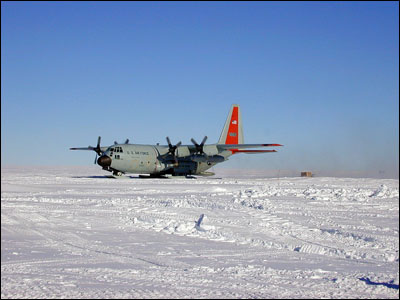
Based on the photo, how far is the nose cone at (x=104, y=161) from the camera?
37.9 meters

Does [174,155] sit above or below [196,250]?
above

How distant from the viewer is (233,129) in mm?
49312

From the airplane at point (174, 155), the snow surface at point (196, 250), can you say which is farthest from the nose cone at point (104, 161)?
the snow surface at point (196, 250)

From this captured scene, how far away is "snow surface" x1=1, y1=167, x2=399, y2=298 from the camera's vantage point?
751 centimetres

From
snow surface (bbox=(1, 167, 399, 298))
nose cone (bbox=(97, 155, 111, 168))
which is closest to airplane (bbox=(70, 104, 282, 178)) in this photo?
nose cone (bbox=(97, 155, 111, 168))

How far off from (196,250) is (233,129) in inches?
1534

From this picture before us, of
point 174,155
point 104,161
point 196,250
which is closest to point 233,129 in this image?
point 174,155

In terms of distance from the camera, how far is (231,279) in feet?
26.8

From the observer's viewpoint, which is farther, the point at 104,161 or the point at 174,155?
the point at 174,155

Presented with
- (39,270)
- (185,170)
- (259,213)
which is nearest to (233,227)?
(259,213)

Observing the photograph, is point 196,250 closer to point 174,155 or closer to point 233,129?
point 174,155

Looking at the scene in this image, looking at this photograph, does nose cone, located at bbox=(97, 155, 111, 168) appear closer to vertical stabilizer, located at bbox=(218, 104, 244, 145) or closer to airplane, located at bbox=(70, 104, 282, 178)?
airplane, located at bbox=(70, 104, 282, 178)

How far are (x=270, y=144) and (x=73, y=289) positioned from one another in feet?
118

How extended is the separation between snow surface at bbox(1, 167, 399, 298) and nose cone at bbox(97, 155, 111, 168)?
62.3 feet
